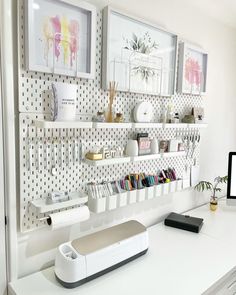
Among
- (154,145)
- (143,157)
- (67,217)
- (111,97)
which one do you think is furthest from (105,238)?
(111,97)

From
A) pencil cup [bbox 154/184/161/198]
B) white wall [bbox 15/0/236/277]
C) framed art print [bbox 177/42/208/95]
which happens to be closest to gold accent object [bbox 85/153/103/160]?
white wall [bbox 15/0/236/277]

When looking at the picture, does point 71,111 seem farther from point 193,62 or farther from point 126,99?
point 193,62

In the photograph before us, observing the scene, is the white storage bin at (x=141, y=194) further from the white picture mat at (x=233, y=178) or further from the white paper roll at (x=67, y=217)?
the white picture mat at (x=233, y=178)

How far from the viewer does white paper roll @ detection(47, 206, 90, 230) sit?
1147 mm

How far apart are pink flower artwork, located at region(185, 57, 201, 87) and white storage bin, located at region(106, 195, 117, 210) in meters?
0.98

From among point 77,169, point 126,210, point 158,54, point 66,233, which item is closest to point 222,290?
point 126,210

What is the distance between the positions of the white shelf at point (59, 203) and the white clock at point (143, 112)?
20.7 inches

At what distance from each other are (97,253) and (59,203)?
280mm

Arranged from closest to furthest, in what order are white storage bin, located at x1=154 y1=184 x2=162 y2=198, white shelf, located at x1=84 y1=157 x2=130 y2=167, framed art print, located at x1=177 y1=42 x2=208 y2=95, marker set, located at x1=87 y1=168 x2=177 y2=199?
white shelf, located at x1=84 y1=157 x2=130 y2=167, marker set, located at x1=87 y1=168 x2=177 y2=199, white storage bin, located at x1=154 y1=184 x2=162 y2=198, framed art print, located at x1=177 y1=42 x2=208 y2=95

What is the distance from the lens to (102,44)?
4.29 ft

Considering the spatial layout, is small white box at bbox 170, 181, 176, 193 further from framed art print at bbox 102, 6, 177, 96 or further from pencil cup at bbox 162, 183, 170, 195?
framed art print at bbox 102, 6, 177, 96

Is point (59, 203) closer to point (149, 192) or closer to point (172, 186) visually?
point (149, 192)

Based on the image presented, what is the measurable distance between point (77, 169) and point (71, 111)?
1.02ft

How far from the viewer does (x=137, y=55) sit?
1.45 m
